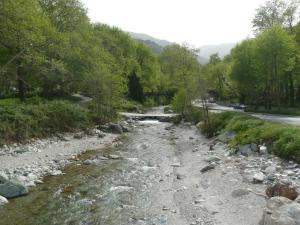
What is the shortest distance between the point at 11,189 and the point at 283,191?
11788mm

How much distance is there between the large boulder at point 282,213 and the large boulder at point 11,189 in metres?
11.1

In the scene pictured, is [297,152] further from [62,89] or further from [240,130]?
[62,89]

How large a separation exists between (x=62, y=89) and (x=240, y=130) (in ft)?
117

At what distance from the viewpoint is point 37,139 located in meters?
29.9

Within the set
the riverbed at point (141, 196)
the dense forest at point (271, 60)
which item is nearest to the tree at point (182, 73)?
the dense forest at point (271, 60)

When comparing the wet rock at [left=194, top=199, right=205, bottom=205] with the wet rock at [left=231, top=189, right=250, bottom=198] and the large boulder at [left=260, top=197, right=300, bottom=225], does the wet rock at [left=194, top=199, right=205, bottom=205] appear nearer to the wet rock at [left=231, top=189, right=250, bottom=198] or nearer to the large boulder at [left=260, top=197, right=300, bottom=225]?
the wet rock at [left=231, top=189, right=250, bottom=198]

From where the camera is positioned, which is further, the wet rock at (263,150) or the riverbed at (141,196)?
the wet rock at (263,150)

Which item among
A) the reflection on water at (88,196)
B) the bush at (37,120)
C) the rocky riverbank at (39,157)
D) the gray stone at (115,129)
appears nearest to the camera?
the reflection on water at (88,196)

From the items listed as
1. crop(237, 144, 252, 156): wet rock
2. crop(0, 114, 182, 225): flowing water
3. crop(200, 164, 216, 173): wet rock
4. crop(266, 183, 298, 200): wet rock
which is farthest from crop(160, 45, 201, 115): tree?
crop(266, 183, 298, 200): wet rock

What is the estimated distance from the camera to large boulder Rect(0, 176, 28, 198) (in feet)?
51.8

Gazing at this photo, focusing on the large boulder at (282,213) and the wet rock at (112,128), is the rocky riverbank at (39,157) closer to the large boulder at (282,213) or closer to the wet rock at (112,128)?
the wet rock at (112,128)

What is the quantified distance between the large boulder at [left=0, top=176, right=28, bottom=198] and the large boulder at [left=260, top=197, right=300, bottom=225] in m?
11.1

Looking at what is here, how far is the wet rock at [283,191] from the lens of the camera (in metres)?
11.6

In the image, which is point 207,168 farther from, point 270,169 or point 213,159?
point 270,169
